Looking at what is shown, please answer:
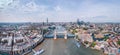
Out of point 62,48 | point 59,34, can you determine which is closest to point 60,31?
point 59,34

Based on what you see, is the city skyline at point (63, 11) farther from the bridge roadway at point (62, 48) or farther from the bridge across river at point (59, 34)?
the bridge roadway at point (62, 48)

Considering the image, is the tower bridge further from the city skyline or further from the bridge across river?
the city skyline

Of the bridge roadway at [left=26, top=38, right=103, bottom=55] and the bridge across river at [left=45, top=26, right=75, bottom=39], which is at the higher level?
the bridge across river at [left=45, top=26, right=75, bottom=39]

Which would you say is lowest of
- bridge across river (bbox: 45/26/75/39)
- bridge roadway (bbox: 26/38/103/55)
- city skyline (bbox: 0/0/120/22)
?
bridge roadway (bbox: 26/38/103/55)

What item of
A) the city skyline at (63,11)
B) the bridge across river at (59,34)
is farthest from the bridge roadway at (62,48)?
the city skyline at (63,11)

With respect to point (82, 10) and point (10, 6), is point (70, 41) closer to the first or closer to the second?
point (82, 10)

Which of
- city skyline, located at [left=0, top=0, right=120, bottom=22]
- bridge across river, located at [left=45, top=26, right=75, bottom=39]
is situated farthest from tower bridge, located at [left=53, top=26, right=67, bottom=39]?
city skyline, located at [left=0, top=0, right=120, bottom=22]
